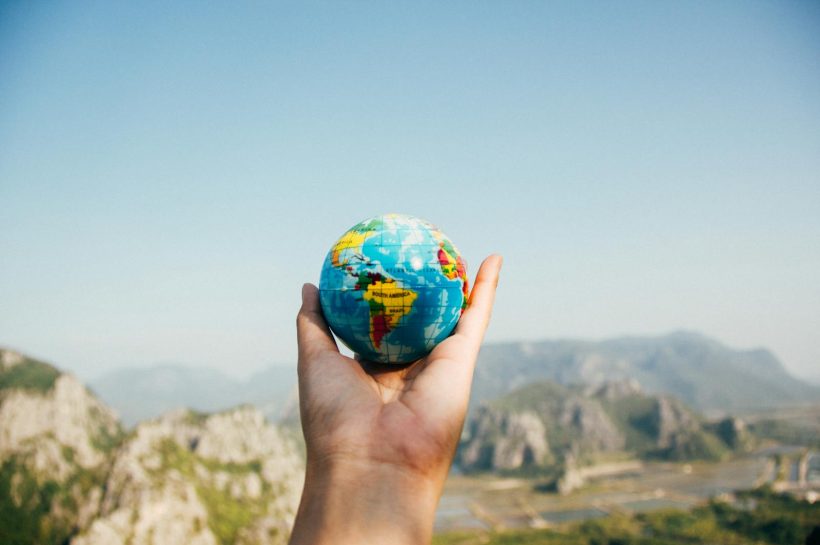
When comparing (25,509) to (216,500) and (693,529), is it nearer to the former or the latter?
(216,500)

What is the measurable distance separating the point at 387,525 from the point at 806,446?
560ft

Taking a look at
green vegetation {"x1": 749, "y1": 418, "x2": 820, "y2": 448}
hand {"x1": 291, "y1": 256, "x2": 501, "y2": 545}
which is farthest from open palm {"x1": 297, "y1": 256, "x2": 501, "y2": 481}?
green vegetation {"x1": 749, "y1": 418, "x2": 820, "y2": 448}

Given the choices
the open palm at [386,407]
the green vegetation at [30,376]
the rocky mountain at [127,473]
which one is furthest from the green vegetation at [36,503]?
the open palm at [386,407]

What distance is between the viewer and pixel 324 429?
12.2 ft

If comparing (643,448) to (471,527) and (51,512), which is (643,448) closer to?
(471,527)

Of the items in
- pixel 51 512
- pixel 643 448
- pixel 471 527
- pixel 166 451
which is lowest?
pixel 643 448

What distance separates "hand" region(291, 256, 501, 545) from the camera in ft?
10.2

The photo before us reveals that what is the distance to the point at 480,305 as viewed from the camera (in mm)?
5254

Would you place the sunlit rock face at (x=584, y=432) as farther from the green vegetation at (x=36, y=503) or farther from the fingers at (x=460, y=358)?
the fingers at (x=460, y=358)

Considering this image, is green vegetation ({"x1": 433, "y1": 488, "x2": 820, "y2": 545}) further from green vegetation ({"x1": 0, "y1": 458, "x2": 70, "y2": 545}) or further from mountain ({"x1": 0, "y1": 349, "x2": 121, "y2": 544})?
green vegetation ({"x1": 0, "y1": 458, "x2": 70, "y2": 545})

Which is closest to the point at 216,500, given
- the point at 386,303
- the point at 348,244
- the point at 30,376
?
the point at 30,376

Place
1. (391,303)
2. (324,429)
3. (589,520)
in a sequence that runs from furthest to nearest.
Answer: (589,520), (391,303), (324,429)

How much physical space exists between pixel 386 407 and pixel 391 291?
180cm

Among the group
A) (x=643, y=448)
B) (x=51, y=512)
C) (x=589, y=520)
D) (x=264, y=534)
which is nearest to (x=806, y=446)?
(x=643, y=448)
